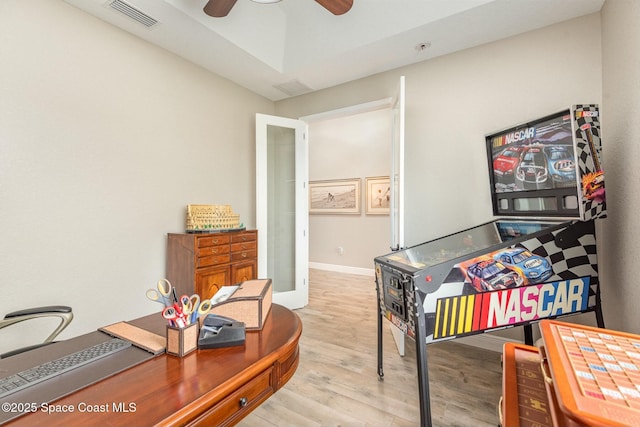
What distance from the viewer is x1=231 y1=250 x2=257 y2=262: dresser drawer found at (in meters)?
2.91

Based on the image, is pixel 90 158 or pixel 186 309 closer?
pixel 186 309

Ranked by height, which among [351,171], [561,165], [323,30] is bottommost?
[561,165]

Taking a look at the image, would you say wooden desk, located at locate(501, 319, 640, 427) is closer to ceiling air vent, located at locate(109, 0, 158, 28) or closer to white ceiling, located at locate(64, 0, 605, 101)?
white ceiling, located at locate(64, 0, 605, 101)

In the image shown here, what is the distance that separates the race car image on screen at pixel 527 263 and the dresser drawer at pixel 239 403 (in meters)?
1.33

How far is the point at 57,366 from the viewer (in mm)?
897

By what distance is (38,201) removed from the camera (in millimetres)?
1967

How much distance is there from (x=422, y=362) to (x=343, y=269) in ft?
14.0

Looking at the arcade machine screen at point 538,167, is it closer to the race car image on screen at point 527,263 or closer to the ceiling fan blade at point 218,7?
the race car image on screen at point 527,263

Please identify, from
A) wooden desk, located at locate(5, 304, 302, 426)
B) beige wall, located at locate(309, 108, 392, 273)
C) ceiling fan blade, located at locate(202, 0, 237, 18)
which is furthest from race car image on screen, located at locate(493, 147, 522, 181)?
beige wall, located at locate(309, 108, 392, 273)

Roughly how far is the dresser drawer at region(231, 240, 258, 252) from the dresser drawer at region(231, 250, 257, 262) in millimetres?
43

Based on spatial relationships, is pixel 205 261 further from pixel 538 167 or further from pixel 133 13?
pixel 538 167

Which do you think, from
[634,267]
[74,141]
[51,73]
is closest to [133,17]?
[51,73]

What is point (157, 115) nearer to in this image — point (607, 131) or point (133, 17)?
point (133, 17)

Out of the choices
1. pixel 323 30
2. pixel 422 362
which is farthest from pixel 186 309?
pixel 323 30
